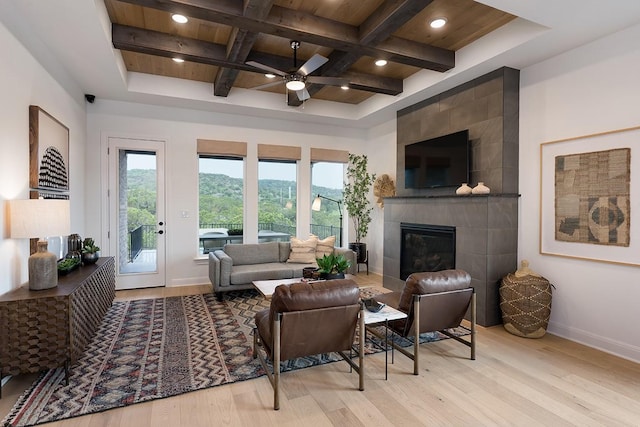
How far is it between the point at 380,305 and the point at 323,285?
2.57 feet

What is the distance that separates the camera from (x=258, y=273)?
15.5 feet

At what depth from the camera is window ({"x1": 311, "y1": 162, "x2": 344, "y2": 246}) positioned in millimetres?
6637

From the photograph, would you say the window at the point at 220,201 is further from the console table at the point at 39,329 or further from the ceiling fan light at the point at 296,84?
the console table at the point at 39,329

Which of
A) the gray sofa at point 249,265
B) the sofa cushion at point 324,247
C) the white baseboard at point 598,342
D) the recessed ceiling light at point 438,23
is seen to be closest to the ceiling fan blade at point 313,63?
the recessed ceiling light at point 438,23

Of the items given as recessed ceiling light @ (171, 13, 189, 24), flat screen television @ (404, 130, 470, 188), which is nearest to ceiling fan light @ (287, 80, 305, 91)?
recessed ceiling light @ (171, 13, 189, 24)

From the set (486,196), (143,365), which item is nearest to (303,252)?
(486,196)

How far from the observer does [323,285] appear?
7.80ft

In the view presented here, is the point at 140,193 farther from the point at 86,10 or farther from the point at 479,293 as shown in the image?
the point at 479,293

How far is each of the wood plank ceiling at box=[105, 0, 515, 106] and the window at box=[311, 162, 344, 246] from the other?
237 centimetres

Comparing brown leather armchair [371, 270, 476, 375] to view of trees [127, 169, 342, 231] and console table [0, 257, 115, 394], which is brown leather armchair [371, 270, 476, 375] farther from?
view of trees [127, 169, 342, 231]

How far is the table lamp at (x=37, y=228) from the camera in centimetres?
256

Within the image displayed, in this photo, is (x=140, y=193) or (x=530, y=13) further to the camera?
(x=140, y=193)

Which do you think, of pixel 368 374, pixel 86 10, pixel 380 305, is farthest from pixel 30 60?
pixel 368 374

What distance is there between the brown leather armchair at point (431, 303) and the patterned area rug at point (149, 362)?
0.53m
